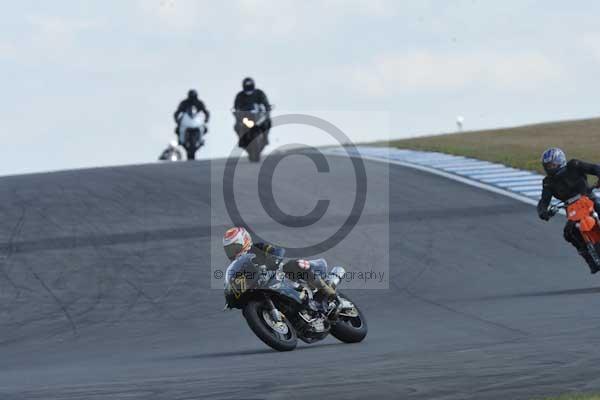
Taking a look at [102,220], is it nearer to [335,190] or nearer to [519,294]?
[335,190]

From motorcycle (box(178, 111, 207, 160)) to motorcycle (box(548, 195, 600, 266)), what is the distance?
18130 mm

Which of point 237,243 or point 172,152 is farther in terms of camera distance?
point 172,152

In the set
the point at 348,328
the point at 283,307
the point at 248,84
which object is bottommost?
the point at 348,328

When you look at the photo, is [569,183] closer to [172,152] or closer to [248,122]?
[248,122]

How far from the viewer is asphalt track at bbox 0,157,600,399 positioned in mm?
8820

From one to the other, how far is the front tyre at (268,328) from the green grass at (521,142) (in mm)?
16661

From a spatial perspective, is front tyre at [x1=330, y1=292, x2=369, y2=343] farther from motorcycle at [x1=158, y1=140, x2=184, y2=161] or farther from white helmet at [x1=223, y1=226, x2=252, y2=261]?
motorcycle at [x1=158, y1=140, x2=184, y2=161]

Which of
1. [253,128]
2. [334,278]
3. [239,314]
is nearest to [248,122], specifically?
[253,128]

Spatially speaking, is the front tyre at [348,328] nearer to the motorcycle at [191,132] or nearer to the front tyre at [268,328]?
the front tyre at [268,328]

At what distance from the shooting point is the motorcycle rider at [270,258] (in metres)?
11.3

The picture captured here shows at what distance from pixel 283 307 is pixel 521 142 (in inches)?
975

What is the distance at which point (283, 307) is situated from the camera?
11.5 meters

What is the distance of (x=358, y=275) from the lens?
57.3ft

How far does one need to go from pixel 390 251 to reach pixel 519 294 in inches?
141
